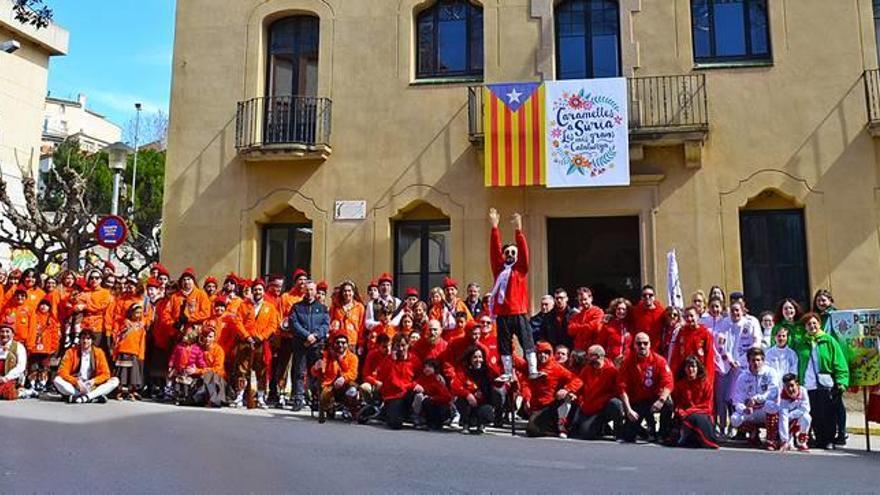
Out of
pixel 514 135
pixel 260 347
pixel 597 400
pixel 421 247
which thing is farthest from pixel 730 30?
pixel 260 347

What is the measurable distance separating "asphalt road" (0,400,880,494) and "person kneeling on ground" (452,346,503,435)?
0.36 m

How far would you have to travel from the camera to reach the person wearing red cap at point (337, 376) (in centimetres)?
1019

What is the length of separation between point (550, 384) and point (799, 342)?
127 inches

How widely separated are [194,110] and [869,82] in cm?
1332

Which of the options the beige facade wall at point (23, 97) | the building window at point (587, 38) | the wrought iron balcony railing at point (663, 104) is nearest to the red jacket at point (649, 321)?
the wrought iron balcony railing at point (663, 104)

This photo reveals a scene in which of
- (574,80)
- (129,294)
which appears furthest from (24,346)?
(574,80)

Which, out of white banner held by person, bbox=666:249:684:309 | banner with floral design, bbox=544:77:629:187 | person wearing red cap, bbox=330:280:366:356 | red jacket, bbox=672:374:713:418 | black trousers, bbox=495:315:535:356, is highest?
banner with floral design, bbox=544:77:629:187

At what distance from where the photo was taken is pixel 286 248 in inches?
627

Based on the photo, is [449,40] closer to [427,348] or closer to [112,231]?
[112,231]

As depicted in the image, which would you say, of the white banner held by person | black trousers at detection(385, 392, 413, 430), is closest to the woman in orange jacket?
black trousers at detection(385, 392, 413, 430)

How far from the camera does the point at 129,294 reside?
1252cm

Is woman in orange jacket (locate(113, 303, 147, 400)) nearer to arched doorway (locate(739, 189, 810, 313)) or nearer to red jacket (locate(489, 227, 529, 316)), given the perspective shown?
red jacket (locate(489, 227, 529, 316))

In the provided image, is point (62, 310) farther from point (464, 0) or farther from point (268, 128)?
point (464, 0)

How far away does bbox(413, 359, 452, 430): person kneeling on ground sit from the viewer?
9.73m
